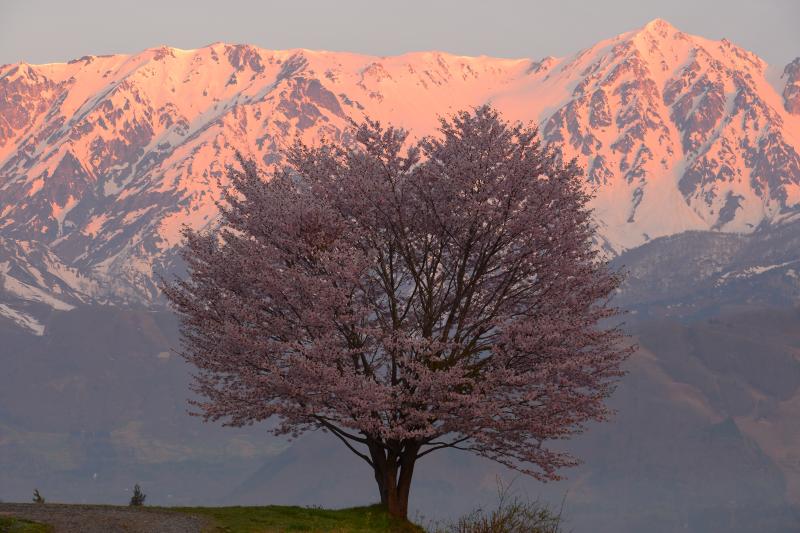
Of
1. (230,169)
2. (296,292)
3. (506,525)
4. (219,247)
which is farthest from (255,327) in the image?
(506,525)

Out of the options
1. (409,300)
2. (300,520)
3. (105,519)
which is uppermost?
(409,300)

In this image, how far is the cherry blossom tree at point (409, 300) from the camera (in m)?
45.5

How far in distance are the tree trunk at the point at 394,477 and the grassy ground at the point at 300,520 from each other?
Answer: 54cm

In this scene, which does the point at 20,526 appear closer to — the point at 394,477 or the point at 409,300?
the point at 394,477

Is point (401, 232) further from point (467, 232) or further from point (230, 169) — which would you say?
point (230, 169)

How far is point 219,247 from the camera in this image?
50531mm

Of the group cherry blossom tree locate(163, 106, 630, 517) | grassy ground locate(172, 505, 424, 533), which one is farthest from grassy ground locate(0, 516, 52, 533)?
cherry blossom tree locate(163, 106, 630, 517)

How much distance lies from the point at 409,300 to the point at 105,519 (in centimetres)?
1578

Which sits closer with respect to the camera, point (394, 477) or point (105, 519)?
point (105, 519)

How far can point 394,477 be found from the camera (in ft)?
163

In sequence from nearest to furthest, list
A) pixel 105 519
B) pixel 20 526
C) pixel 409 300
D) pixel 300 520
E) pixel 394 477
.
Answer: pixel 20 526
pixel 105 519
pixel 300 520
pixel 394 477
pixel 409 300

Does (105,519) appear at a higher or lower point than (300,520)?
lower

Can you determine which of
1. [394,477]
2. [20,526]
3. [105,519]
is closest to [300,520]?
[394,477]

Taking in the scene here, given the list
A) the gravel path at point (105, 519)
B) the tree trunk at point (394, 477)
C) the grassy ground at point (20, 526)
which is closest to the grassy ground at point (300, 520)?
the tree trunk at point (394, 477)
